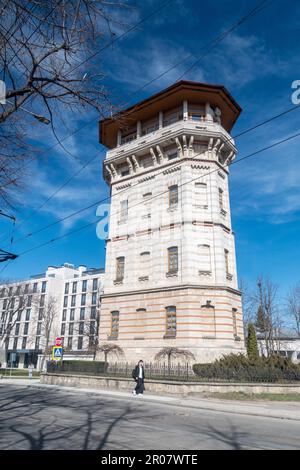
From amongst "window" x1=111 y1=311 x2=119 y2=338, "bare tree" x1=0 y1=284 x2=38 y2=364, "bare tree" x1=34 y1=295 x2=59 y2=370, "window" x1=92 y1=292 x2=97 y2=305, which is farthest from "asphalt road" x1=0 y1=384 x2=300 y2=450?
"bare tree" x1=34 y1=295 x2=59 y2=370

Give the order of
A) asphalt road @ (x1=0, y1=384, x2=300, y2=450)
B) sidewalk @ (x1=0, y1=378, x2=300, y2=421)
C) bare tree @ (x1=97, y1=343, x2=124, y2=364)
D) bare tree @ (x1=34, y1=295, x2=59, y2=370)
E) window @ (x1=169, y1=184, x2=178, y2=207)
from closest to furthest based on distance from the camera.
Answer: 1. asphalt road @ (x1=0, y1=384, x2=300, y2=450)
2. sidewalk @ (x1=0, y1=378, x2=300, y2=421)
3. bare tree @ (x1=97, y1=343, x2=124, y2=364)
4. window @ (x1=169, y1=184, x2=178, y2=207)
5. bare tree @ (x1=34, y1=295, x2=59, y2=370)

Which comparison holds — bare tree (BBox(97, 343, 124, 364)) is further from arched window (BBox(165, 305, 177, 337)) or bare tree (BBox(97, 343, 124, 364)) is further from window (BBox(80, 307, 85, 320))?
window (BBox(80, 307, 85, 320))

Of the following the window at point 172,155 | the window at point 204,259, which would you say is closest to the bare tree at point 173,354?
the window at point 204,259

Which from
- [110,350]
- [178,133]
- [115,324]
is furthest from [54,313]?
[178,133]

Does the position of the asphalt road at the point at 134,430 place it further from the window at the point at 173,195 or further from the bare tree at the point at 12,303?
the bare tree at the point at 12,303

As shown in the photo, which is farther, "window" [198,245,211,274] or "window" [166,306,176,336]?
"window" [198,245,211,274]

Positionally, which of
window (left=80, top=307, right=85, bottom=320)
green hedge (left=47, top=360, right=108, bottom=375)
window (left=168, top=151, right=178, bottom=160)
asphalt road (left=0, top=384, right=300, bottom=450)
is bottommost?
asphalt road (left=0, top=384, right=300, bottom=450)

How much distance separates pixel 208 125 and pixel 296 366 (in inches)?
743

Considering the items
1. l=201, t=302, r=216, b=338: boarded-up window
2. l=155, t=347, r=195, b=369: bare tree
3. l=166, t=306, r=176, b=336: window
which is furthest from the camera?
l=166, t=306, r=176, b=336: window

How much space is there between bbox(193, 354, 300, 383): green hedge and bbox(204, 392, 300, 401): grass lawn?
1.13m

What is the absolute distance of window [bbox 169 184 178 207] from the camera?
1112 inches

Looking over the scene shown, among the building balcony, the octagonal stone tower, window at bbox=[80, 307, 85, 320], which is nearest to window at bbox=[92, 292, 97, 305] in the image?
window at bbox=[80, 307, 85, 320]

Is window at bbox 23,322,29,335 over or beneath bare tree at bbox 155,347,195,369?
over
